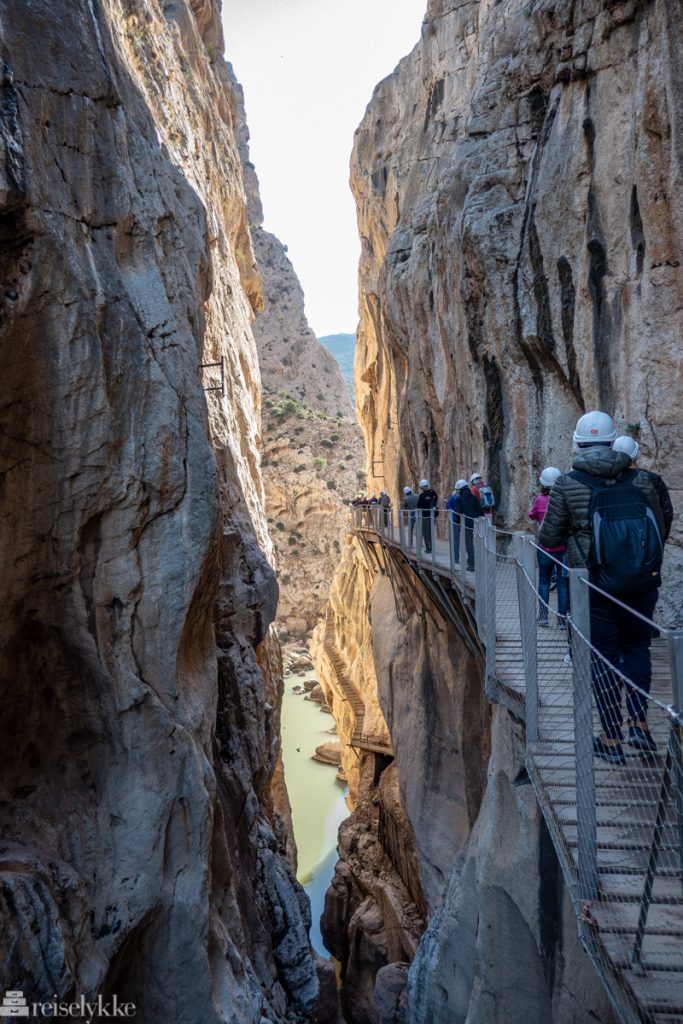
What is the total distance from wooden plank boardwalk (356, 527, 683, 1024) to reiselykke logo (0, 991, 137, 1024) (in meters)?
4.18

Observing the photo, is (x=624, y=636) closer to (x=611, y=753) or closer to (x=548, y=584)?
(x=611, y=753)

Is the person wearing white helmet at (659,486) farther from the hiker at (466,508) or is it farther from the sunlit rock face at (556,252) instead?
the hiker at (466,508)

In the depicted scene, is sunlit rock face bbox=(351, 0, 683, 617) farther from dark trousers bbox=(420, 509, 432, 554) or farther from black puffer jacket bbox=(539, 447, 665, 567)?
black puffer jacket bbox=(539, 447, 665, 567)

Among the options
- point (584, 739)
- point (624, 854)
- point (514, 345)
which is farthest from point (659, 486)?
point (514, 345)

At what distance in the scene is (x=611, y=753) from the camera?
3928 mm

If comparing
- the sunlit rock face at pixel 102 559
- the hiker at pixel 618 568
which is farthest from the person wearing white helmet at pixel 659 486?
the sunlit rock face at pixel 102 559

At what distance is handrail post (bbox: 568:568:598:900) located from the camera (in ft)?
11.0

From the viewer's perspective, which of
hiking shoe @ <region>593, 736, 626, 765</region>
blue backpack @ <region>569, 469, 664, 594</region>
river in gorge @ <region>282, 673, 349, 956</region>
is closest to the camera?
hiking shoe @ <region>593, 736, 626, 765</region>

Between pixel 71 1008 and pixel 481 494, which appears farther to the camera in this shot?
pixel 481 494

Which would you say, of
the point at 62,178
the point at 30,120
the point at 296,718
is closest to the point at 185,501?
the point at 62,178

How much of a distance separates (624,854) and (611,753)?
55cm

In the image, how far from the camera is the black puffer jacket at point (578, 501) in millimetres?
4211

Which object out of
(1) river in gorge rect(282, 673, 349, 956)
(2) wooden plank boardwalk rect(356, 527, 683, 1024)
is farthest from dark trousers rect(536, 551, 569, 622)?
(1) river in gorge rect(282, 673, 349, 956)

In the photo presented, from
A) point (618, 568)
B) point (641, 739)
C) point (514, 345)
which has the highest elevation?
point (514, 345)
